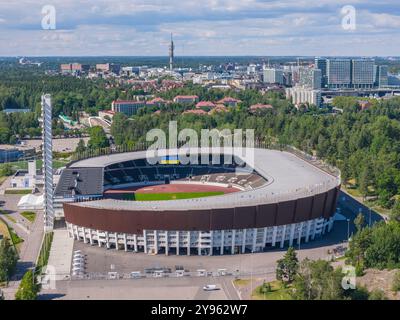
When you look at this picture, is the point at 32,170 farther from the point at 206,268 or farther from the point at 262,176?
the point at 206,268

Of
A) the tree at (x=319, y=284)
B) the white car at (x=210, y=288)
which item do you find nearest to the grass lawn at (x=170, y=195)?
the white car at (x=210, y=288)

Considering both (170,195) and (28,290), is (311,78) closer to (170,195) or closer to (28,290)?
(170,195)

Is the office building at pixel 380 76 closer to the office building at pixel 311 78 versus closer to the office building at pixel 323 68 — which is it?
the office building at pixel 323 68

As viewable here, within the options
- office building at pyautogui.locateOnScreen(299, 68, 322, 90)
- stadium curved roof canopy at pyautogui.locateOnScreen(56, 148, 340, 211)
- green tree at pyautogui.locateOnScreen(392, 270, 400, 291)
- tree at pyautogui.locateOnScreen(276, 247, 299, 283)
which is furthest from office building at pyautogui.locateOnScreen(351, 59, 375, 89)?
green tree at pyautogui.locateOnScreen(392, 270, 400, 291)

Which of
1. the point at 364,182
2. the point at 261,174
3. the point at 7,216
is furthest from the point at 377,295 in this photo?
the point at 7,216

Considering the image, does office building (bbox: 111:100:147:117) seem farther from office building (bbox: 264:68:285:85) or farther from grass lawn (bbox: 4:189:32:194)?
office building (bbox: 264:68:285:85)
